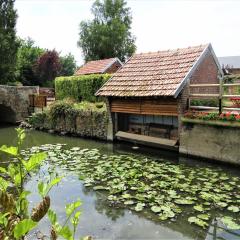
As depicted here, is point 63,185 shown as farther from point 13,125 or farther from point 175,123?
point 13,125

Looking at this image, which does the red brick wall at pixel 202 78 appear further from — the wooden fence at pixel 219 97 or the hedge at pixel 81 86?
the hedge at pixel 81 86

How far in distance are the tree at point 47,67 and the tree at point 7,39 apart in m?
7.81

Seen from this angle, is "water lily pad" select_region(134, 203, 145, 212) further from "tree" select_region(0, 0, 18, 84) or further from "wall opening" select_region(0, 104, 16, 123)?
"tree" select_region(0, 0, 18, 84)

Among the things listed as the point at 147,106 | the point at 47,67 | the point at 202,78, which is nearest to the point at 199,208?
the point at 147,106

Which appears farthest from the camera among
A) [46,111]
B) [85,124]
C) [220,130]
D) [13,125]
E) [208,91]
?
[13,125]

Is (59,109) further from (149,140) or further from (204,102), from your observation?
(204,102)

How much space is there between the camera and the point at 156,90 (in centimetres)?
1211

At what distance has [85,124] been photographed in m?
16.5

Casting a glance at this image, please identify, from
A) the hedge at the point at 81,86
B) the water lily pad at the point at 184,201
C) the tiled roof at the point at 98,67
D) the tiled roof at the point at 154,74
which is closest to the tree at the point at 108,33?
the tiled roof at the point at 98,67

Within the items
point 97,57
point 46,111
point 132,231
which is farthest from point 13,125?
point 97,57

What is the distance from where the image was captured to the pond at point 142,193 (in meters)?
5.85

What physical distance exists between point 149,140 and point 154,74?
2984mm

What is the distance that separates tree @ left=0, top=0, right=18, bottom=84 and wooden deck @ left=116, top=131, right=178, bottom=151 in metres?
19.8

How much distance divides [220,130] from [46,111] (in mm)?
12323
